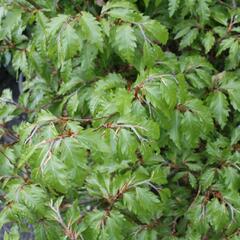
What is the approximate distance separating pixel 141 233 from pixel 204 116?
0.53 metres

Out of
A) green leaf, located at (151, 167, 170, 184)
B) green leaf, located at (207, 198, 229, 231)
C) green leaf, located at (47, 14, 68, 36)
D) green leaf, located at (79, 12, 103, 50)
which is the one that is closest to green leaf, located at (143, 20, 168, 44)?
green leaf, located at (79, 12, 103, 50)

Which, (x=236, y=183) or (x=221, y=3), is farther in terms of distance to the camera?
(x=221, y=3)

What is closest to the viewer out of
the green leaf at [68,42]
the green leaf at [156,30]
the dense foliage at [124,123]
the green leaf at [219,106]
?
the dense foliage at [124,123]

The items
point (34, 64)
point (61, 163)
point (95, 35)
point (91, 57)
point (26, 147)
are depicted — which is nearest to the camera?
point (61, 163)

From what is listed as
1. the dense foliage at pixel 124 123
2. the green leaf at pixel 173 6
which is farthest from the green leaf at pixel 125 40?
the green leaf at pixel 173 6

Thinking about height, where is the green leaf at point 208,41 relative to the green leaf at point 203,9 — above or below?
below

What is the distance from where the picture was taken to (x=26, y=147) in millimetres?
1402

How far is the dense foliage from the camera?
1.40 metres

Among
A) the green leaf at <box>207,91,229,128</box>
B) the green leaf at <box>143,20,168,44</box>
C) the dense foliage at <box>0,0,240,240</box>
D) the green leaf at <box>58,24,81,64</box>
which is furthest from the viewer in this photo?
the green leaf at <box>207,91,229,128</box>

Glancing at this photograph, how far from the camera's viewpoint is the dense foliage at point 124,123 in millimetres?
1399

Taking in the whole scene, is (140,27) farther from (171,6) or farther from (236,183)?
(236,183)

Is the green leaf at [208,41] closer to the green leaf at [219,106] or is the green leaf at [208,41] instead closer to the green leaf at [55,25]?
the green leaf at [219,106]

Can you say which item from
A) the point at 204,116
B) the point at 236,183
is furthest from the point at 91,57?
the point at 236,183

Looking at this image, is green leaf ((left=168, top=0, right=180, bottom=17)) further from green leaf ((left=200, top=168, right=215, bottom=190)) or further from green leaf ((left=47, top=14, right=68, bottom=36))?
green leaf ((left=200, top=168, right=215, bottom=190))
